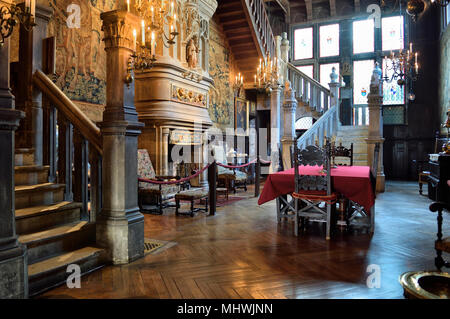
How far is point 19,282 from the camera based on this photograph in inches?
85.2

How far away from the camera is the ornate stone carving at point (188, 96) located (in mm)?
6998

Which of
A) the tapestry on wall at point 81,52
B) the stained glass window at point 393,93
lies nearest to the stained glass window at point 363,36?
the stained glass window at point 393,93

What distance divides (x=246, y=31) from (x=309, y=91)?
115 inches

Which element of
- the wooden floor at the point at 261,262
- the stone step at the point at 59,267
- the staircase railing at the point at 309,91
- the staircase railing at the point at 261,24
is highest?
the staircase railing at the point at 261,24

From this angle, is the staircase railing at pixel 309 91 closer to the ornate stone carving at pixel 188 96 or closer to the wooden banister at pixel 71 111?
the ornate stone carving at pixel 188 96

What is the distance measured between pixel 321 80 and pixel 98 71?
10945 mm

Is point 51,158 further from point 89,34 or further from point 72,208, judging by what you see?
point 89,34

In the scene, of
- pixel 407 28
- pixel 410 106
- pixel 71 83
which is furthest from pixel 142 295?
pixel 407 28

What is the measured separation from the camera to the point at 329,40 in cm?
1441

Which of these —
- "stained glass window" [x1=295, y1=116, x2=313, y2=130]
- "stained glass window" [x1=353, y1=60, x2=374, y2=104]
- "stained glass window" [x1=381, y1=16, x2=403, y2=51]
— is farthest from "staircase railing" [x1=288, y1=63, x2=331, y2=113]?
"stained glass window" [x1=381, y1=16, x2=403, y2=51]

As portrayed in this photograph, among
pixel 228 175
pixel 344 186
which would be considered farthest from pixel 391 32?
pixel 344 186

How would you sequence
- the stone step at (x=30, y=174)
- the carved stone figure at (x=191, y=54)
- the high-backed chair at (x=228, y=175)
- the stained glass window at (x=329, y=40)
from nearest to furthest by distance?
the stone step at (x=30, y=174) < the carved stone figure at (x=191, y=54) < the high-backed chair at (x=228, y=175) < the stained glass window at (x=329, y=40)

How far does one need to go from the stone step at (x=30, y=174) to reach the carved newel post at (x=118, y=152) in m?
0.80

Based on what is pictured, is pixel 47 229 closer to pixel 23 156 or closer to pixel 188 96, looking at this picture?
pixel 23 156
